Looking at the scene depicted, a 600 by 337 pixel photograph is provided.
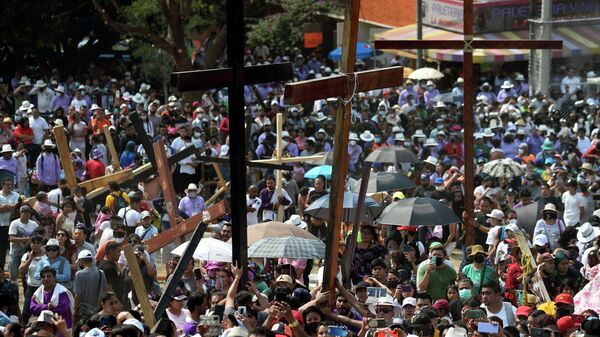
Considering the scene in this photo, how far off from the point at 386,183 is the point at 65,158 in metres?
5.11

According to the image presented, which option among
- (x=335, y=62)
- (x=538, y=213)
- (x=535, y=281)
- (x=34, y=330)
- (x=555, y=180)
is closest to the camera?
(x=34, y=330)

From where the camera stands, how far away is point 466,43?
15.3 metres

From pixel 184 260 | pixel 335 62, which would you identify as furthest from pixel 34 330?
pixel 335 62

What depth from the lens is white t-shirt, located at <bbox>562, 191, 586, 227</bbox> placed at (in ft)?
66.9

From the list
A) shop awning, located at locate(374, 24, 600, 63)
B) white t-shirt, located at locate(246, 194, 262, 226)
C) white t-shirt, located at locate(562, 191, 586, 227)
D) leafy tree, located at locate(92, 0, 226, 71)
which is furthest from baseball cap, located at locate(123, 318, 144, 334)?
leafy tree, located at locate(92, 0, 226, 71)

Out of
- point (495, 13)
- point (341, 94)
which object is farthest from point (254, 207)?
point (495, 13)

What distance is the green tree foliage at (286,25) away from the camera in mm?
40250

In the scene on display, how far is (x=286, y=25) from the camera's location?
4091cm

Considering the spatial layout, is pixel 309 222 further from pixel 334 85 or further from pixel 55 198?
pixel 334 85

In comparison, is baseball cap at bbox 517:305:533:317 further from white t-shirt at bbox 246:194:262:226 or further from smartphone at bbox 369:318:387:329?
white t-shirt at bbox 246:194:262:226

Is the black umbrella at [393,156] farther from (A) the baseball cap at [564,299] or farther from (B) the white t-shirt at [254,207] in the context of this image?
(A) the baseball cap at [564,299]

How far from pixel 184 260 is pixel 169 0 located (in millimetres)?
20990

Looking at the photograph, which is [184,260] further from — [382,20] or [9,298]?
[382,20]

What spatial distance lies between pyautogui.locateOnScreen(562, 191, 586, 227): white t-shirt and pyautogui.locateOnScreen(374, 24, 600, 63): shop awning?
318 inches
